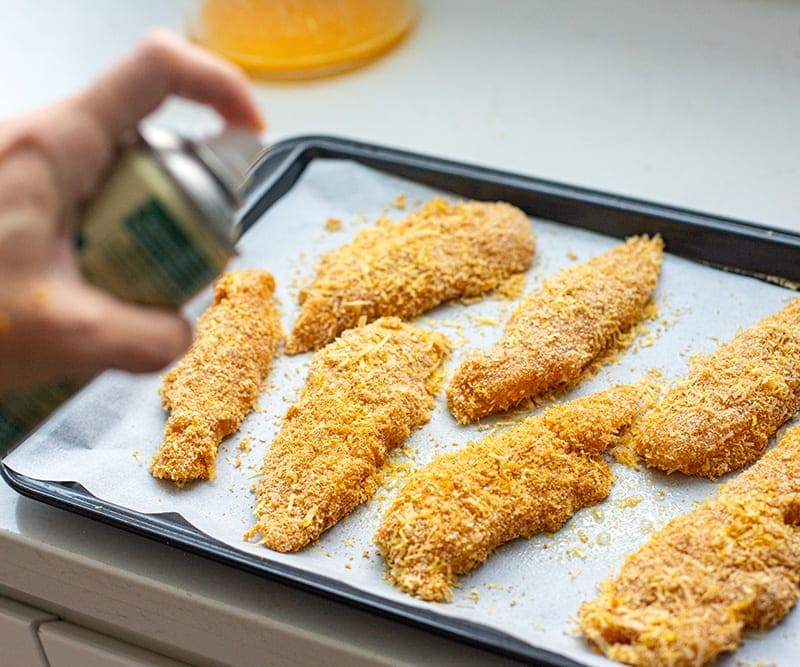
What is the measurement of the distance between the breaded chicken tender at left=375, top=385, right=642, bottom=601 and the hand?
48 centimetres

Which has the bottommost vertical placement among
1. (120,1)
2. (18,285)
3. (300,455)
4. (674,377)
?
(674,377)

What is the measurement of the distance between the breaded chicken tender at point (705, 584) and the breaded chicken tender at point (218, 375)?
0.50 m

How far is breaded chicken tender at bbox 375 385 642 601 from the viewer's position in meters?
1.09

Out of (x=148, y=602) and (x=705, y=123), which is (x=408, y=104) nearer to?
(x=705, y=123)

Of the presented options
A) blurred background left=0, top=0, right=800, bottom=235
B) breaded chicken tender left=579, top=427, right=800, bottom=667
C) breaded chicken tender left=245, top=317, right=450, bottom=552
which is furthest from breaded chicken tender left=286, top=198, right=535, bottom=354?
breaded chicken tender left=579, top=427, right=800, bottom=667

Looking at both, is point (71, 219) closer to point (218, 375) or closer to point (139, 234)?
point (139, 234)

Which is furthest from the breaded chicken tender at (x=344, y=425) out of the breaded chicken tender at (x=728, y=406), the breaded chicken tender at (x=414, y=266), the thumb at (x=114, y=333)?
the thumb at (x=114, y=333)

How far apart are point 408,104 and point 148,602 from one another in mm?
1119

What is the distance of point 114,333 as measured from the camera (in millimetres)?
678

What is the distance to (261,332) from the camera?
141 centimetres

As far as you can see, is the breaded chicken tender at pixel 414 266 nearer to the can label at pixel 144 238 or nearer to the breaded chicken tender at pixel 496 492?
the breaded chicken tender at pixel 496 492

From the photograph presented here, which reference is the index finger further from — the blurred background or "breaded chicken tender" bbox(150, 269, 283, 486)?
the blurred background

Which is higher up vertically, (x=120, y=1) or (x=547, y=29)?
Answer: (x=120, y=1)

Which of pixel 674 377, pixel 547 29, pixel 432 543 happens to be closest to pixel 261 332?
pixel 432 543
